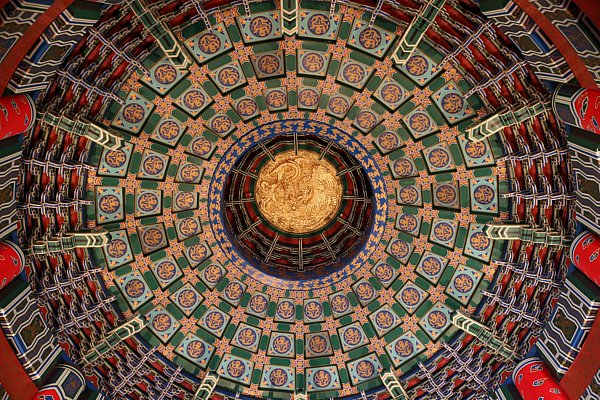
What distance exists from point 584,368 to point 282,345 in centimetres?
1224

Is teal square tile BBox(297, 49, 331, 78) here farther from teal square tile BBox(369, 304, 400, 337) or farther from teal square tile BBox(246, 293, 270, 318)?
teal square tile BBox(369, 304, 400, 337)

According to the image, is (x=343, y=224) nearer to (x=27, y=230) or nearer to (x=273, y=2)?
(x=273, y=2)

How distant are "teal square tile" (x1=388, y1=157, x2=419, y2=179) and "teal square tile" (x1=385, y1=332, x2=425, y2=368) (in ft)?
24.1

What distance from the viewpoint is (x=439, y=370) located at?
63.0 feet

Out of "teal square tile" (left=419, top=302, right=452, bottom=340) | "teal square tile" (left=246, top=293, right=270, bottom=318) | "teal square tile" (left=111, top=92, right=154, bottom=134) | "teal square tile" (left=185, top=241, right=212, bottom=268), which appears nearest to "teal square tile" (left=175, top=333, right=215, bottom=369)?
"teal square tile" (left=246, top=293, right=270, bottom=318)

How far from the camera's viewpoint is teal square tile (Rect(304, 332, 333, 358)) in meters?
20.8

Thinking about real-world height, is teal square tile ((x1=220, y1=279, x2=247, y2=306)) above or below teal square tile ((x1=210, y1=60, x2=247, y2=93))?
below

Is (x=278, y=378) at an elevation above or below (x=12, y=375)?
below

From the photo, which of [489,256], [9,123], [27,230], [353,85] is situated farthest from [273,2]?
[489,256]

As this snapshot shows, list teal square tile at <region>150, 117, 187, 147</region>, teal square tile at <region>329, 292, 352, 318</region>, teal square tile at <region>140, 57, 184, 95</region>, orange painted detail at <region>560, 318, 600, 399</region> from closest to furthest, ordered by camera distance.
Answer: orange painted detail at <region>560, 318, 600, 399</region>, teal square tile at <region>140, 57, 184, 95</region>, teal square tile at <region>150, 117, 187, 147</region>, teal square tile at <region>329, 292, 352, 318</region>

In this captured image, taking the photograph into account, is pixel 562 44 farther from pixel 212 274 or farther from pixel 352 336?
pixel 212 274

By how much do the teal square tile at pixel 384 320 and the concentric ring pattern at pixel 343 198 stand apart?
0.16ft

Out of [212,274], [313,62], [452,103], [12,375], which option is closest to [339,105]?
[313,62]

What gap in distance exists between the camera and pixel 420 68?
54.6ft
